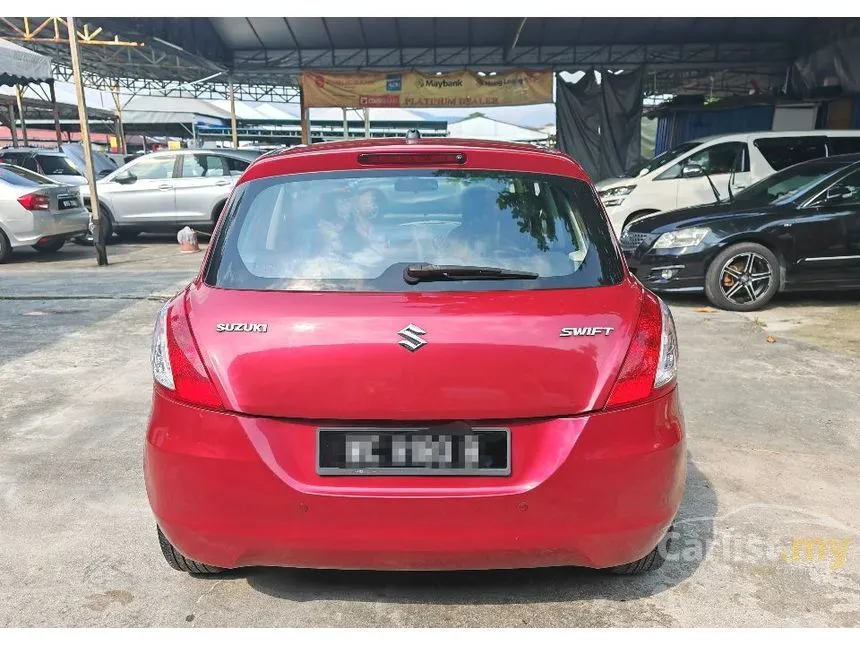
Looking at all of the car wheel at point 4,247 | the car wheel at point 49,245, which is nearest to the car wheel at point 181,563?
the car wheel at point 49,245

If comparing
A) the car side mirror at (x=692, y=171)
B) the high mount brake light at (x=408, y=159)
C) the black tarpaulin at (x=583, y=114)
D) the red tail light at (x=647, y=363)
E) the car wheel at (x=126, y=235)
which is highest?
the black tarpaulin at (x=583, y=114)

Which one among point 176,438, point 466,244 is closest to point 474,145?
point 466,244

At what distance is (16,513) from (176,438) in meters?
1.46

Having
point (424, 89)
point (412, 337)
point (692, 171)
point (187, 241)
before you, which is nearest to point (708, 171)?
point (692, 171)

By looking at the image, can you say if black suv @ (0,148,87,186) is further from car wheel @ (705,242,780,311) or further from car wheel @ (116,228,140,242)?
car wheel @ (705,242,780,311)

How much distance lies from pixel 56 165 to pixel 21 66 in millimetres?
2067

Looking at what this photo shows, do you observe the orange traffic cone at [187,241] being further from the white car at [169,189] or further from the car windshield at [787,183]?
the car windshield at [787,183]

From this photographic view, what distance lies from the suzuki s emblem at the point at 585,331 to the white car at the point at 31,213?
10.7 meters

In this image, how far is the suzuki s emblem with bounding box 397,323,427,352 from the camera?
2.04m

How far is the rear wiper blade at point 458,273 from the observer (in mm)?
2271

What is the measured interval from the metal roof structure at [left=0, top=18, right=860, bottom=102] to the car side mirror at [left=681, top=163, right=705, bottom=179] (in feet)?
19.3

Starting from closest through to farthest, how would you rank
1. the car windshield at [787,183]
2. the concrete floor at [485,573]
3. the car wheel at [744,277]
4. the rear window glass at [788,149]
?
the concrete floor at [485,573], the car wheel at [744,277], the car windshield at [787,183], the rear window glass at [788,149]

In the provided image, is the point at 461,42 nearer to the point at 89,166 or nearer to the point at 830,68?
the point at 830,68
